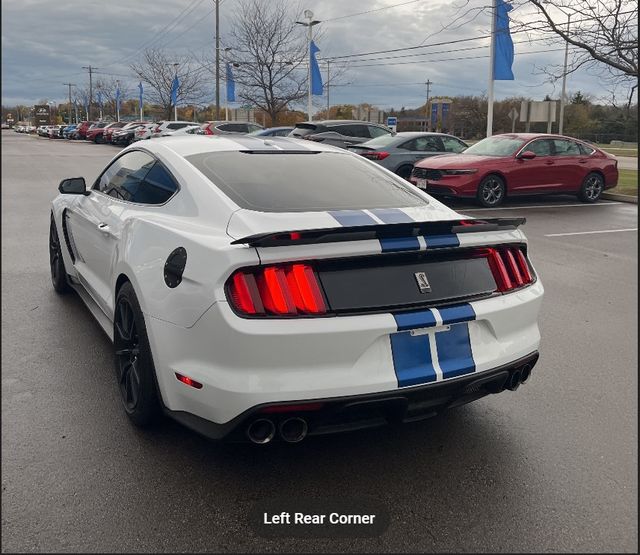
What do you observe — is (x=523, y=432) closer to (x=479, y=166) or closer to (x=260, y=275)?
(x=260, y=275)

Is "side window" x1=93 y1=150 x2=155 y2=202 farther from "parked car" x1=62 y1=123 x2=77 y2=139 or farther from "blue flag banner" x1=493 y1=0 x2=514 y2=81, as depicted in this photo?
"parked car" x1=62 y1=123 x2=77 y2=139

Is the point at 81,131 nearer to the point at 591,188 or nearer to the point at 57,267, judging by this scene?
the point at 591,188

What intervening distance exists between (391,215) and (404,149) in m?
11.4

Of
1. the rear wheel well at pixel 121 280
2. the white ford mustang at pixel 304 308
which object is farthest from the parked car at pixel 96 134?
the white ford mustang at pixel 304 308

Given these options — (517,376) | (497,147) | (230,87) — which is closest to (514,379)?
(517,376)

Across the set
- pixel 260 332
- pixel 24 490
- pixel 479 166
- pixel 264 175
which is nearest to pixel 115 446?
pixel 24 490

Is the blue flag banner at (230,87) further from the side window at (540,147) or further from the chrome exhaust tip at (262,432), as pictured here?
the chrome exhaust tip at (262,432)

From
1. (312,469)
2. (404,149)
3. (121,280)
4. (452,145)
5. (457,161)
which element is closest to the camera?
(312,469)

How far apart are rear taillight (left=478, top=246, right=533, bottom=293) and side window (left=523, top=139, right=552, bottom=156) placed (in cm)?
1069

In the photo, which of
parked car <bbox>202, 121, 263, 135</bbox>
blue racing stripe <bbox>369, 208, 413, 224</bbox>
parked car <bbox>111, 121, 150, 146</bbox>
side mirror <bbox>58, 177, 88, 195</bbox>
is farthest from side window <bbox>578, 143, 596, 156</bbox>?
parked car <bbox>111, 121, 150, 146</bbox>

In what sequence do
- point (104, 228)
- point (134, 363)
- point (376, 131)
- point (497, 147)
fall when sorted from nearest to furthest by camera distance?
point (134, 363) < point (104, 228) < point (497, 147) < point (376, 131)

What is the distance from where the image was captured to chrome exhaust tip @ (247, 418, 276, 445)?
2.63 m

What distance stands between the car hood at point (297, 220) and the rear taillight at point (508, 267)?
30cm

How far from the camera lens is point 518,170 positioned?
42.8ft
